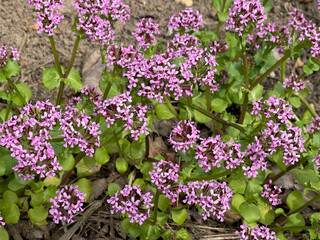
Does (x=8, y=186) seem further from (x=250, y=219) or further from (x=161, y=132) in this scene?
(x=250, y=219)

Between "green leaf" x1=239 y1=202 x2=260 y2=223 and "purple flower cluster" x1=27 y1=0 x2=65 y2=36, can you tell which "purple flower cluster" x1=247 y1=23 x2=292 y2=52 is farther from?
"purple flower cluster" x1=27 y1=0 x2=65 y2=36

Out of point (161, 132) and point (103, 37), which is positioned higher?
point (103, 37)

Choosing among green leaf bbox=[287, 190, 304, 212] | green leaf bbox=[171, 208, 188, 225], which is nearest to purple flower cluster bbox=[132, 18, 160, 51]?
green leaf bbox=[171, 208, 188, 225]

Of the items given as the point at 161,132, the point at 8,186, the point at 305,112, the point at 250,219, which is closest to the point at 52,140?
the point at 8,186

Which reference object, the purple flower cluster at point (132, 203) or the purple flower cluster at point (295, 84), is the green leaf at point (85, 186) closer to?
the purple flower cluster at point (132, 203)

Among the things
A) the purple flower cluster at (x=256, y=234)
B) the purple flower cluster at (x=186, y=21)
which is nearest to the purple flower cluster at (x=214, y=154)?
the purple flower cluster at (x=256, y=234)

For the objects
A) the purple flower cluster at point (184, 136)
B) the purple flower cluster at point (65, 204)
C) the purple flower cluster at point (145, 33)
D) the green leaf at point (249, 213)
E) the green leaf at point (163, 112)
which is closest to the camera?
the purple flower cluster at point (184, 136)
